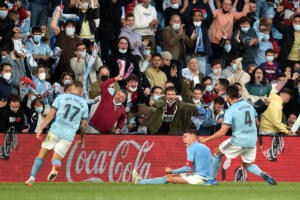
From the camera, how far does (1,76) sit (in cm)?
1666

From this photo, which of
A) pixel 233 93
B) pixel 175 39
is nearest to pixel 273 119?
pixel 175 39

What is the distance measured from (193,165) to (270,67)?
763 centimetres

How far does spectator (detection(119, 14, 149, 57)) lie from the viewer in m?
19.1

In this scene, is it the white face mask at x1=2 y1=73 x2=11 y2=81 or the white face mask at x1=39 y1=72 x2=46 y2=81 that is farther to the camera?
the white face mask at x1=39 y1=72 x2=46 y2=81

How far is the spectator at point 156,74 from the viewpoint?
18562 mm

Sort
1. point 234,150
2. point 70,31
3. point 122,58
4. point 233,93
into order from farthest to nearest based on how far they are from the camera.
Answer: point 122,58 → point 70,31 → point 234,150 → point 233,93

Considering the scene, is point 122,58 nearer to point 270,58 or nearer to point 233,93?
point 270,58

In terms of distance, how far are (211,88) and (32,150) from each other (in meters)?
5.37

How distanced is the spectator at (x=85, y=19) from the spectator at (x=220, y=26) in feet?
13.3

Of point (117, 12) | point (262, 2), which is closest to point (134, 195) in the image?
point (117, 12)

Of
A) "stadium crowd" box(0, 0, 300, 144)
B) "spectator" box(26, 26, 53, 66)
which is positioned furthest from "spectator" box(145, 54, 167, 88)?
"spectator" box(26, 26, 53, 66)

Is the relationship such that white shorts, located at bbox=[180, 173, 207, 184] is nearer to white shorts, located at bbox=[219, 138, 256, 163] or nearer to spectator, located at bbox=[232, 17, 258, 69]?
white shorts, located at bbox=[219, 138, 256, 163]

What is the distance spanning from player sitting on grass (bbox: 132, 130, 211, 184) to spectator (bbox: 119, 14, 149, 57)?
5788 mm

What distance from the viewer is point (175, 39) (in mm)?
19922
